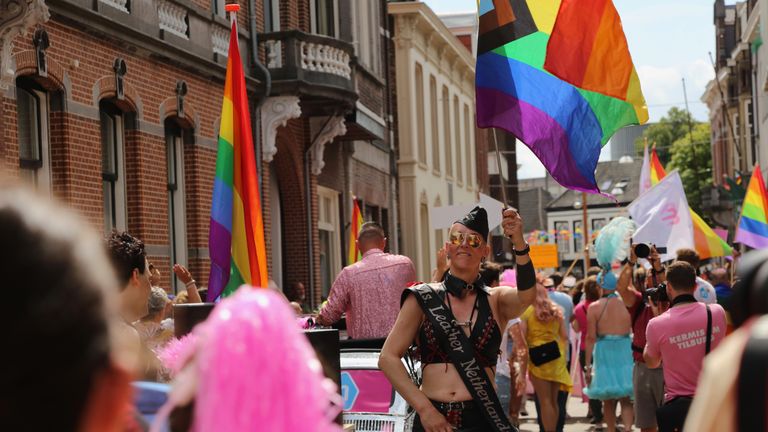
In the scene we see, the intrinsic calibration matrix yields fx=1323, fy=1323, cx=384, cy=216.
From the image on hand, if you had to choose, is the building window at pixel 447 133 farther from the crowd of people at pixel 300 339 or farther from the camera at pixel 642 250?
the camera at pixel 642 250

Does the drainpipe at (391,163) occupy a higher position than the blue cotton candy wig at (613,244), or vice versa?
the drainpipe at (391,163)

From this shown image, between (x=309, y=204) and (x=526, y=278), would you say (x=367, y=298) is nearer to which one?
(x=526, y=278)

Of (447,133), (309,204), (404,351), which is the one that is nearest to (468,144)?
(447,133)

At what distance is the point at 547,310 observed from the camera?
1387 cm

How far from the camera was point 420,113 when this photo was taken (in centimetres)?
3709

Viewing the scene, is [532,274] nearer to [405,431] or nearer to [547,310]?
[405,431]

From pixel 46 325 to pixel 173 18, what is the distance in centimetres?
1609

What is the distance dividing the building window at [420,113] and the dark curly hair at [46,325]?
115ft

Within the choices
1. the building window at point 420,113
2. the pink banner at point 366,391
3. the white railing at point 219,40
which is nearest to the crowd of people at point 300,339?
the pink banner at point 366,391

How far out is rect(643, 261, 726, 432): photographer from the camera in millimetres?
8391

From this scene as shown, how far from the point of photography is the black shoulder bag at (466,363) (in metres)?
5.98

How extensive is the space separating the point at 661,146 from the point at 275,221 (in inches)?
3667

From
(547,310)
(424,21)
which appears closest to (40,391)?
(547,310)

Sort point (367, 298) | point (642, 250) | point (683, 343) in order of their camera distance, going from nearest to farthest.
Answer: point (683, 343) < point (367, 298) < point (642, 250)
